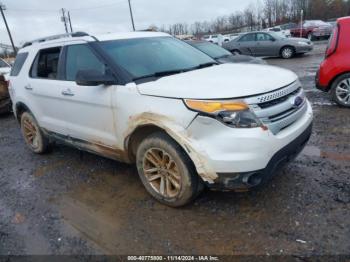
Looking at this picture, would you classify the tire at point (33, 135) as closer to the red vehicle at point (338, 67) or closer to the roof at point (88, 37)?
the roof at point (88, 37)

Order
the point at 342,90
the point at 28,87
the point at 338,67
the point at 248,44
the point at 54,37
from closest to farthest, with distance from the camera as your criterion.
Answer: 1. the point at 54,37
2. the point at 28,87
3. the point at 338,67
4. the point at 342,90
5. the point at 248,44

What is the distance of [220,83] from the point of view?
3.02 meters

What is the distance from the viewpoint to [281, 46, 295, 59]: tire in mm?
16422

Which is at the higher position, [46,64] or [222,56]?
[46,64]

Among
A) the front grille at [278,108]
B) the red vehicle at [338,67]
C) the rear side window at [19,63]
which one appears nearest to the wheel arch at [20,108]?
the rear side window at [19,63]

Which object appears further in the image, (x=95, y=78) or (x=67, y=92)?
(x=67, y=92)

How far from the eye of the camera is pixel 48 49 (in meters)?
4.67

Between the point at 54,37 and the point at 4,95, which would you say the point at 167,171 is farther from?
the point at 4,95

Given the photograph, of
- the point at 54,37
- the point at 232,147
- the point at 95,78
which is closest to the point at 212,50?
the point at 54,37

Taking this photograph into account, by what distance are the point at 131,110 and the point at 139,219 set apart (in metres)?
1.09

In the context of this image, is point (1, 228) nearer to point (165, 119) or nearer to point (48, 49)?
point (165, 119)

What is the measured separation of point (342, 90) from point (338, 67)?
0.45 metres

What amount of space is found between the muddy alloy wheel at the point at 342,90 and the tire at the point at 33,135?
211 inches

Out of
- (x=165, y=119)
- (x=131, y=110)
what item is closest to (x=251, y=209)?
(x=165, y=119)
